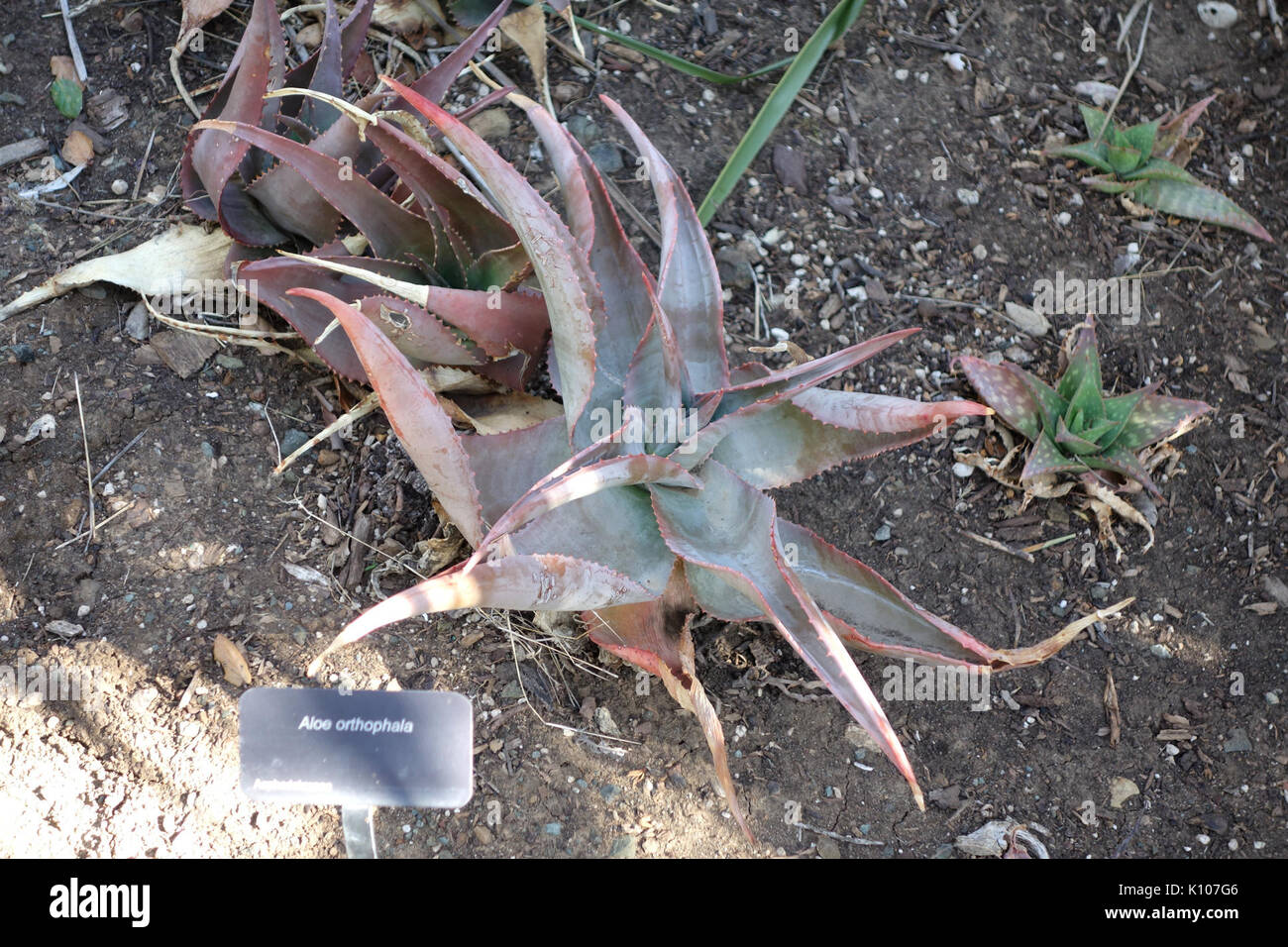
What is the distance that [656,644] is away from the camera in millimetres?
1470

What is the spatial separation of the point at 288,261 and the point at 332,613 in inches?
22.2

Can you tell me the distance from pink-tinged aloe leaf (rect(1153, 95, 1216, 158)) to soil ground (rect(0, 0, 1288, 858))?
117 millimetres

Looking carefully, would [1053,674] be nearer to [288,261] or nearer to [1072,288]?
[1072,288]

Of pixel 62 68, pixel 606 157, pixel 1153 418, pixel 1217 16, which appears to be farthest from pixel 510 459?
pixel 1217 16

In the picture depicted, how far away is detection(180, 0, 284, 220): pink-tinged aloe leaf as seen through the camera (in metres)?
1.60

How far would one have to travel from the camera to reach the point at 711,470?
58.2 inches

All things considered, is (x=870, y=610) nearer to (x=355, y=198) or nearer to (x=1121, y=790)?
(x=1121, y=790)

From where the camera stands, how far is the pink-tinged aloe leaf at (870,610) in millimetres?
1361

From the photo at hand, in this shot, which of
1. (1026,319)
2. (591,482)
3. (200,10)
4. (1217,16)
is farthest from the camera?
(1217,16)

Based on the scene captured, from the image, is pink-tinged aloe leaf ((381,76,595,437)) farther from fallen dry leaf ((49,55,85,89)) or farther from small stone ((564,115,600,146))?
fallen dry leaf ((49,55,85,89))

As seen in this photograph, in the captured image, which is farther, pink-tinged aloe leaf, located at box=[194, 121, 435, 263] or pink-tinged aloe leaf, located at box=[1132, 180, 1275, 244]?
pink-tinged aloe leaf, located at box=[1132, 180, 1275, 244]

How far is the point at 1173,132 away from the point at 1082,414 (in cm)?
82

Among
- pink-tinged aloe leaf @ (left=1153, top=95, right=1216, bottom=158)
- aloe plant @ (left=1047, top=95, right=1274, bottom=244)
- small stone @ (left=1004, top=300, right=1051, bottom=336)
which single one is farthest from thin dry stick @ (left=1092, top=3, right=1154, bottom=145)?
small stone @ (left=1004, top=300, right=1051, bottom=336)

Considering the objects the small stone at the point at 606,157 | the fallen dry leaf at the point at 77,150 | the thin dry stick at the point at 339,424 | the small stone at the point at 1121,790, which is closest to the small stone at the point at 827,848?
the small stone at the point at 1121,790
